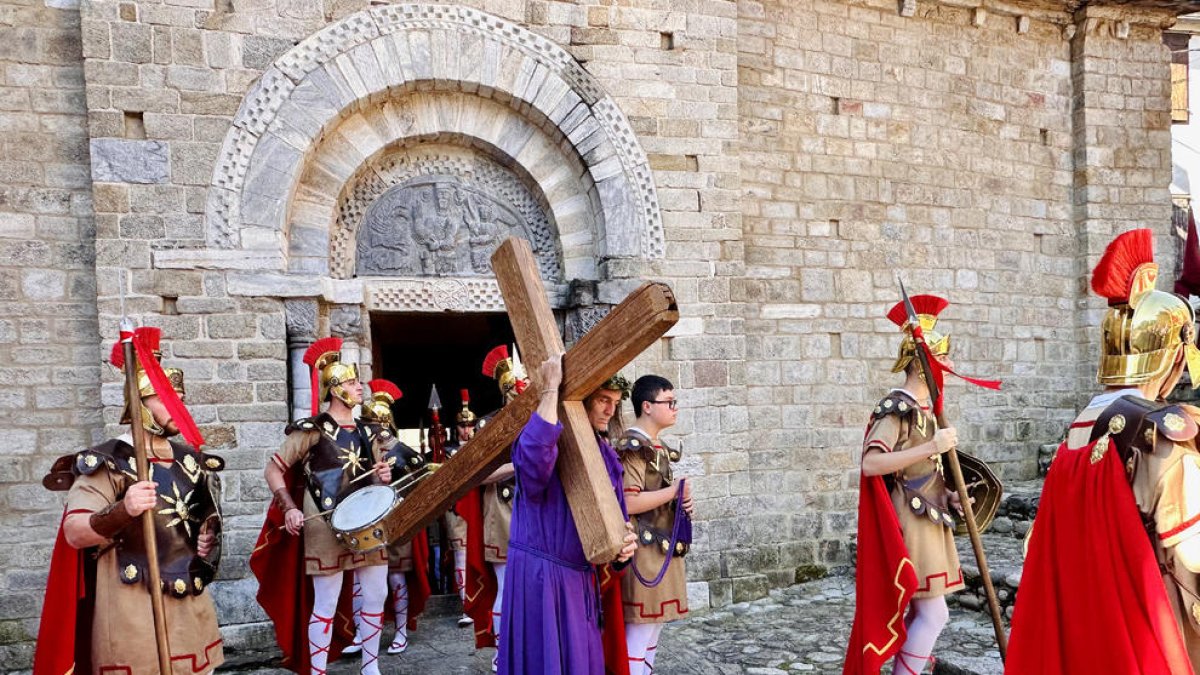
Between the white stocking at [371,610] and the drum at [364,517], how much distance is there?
54 centimetres

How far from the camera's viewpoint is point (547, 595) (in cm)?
302

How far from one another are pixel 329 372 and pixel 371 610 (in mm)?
1463

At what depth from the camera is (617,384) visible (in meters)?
4.07

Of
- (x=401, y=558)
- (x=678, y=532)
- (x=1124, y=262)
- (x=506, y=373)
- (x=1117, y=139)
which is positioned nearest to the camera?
(x=1124, y=262)

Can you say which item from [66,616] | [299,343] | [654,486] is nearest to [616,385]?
[654,486]

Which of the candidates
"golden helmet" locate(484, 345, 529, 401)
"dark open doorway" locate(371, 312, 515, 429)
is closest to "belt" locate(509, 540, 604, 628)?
"golden helmet" locate(484, 345, 529, 401)

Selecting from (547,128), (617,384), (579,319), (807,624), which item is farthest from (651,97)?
(807,624)

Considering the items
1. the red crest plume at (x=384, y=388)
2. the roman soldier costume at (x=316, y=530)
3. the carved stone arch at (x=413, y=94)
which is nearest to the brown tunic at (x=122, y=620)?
the roman soldier costume at (x=316, y=530)

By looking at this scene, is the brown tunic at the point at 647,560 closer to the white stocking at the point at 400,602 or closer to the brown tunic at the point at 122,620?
the brown tunic at the point at 122,620

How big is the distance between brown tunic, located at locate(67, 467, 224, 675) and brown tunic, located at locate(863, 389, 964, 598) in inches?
131

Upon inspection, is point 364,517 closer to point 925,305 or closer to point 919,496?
point 919,496

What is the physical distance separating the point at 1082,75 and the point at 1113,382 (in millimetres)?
7985

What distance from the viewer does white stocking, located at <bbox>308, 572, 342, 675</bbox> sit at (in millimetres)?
A: 5000

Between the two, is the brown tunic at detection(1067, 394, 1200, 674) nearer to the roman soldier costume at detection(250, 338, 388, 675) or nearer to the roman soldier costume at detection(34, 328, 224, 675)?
the roman soldier costume at detection(34, 328, 224, 675)
